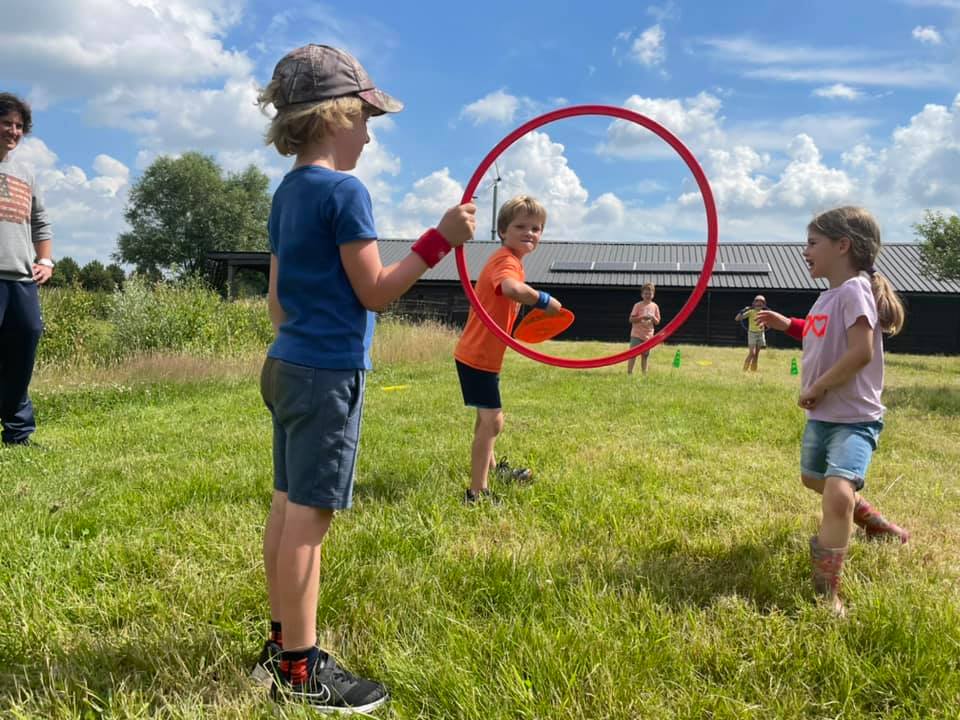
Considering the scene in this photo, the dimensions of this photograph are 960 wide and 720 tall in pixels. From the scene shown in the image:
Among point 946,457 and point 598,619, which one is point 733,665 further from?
point 946,457

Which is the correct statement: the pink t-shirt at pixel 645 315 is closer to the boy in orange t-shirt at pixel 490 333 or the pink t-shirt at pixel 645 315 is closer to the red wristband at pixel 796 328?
the boy in orange t-shirt at pixel 490 333

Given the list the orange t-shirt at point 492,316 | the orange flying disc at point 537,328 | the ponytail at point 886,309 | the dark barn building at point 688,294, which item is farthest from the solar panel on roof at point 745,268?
the ponytail at point 886,309

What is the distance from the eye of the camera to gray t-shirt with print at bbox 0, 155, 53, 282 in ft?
15.6

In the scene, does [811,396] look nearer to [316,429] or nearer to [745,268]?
[316,429]

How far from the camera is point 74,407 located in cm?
725

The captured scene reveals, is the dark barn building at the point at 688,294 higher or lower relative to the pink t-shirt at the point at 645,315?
higher

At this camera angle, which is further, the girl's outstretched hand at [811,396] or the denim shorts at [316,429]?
the girl's outstretched hand at [811,396]

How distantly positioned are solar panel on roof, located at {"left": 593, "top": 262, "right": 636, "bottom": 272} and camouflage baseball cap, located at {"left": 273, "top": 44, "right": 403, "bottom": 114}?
27.2m

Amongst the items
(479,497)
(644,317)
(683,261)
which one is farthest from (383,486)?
(683,261)

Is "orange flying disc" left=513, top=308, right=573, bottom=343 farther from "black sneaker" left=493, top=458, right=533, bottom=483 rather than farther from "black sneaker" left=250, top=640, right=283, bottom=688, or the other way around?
"black sneaker" left=250, top=640, right=283, bottom=688

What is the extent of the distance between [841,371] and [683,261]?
27582 mm

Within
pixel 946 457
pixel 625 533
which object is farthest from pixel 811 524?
pixel 946 457

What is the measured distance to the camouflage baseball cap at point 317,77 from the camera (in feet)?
6.62

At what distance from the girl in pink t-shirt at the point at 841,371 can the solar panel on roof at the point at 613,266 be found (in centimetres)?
2597
